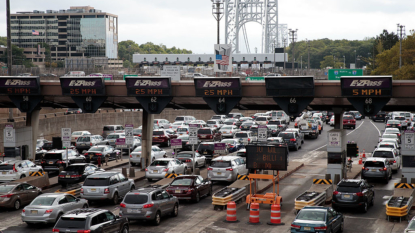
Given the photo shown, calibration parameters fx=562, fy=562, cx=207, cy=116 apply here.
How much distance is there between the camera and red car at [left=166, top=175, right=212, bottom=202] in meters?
26.5

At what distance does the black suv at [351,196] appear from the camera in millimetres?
A: 24109

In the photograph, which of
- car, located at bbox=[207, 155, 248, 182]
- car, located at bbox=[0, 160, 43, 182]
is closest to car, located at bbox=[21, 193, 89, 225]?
car, located at bbox=[0, 160, 43, 182]

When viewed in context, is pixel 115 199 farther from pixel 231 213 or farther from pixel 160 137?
pixel 160 137

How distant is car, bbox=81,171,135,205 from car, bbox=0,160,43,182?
6805 millimetres

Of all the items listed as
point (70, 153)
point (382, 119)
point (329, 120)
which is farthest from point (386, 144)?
point (382, 119)

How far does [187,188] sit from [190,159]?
10.6 metres

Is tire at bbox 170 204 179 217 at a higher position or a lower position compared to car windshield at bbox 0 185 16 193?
→ lower

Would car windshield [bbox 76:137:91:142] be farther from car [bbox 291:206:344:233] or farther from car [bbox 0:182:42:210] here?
car [bbox 291:206:344:233]

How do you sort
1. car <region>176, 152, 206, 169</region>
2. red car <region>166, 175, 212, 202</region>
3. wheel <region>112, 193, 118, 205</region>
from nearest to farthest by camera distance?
wheel <region>112, 193, 118, 205</region>, red car <region>166, 175, 212, 202</region>, car <region>176, 152, 206, 169</region>

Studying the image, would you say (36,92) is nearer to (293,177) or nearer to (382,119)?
(293,177)

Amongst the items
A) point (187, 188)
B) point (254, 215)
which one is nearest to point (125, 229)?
point (254, 215)

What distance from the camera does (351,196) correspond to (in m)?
24.2

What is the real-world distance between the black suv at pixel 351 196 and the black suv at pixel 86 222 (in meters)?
10.4

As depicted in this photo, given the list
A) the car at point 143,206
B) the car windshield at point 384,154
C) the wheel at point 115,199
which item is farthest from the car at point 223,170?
the car windshield at point 384,154
